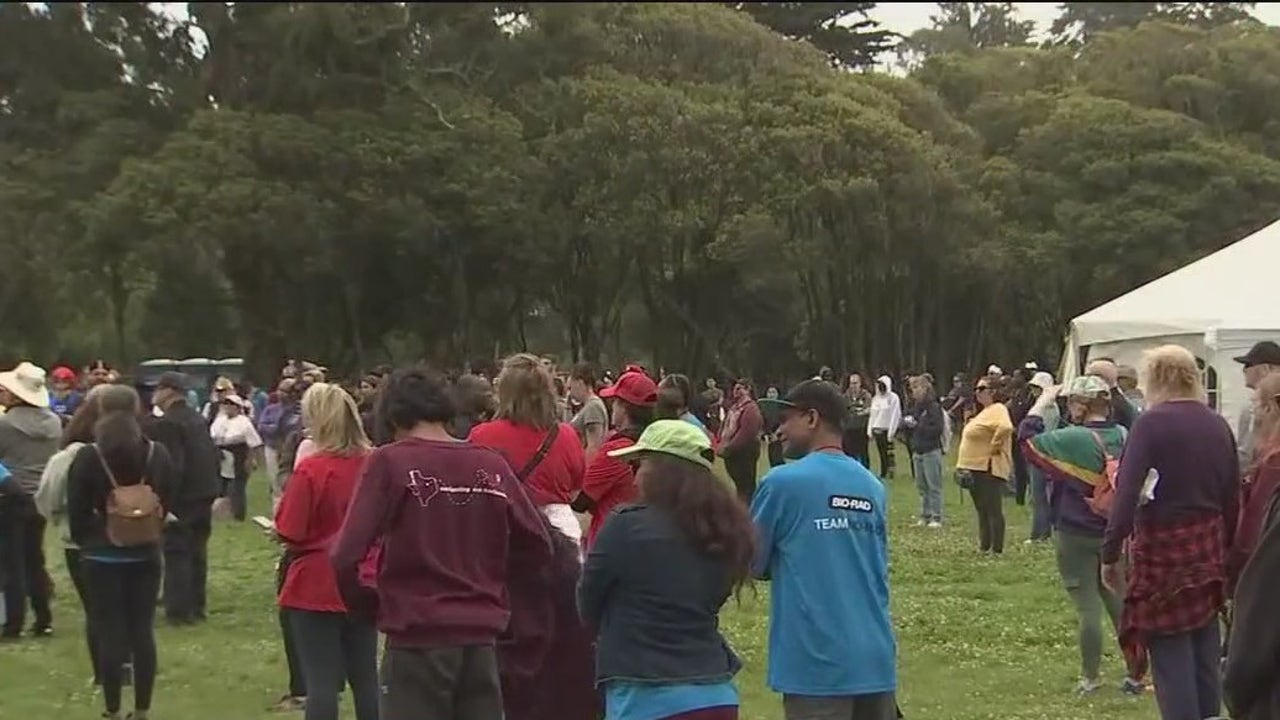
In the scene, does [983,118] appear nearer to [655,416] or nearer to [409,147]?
[409,147]

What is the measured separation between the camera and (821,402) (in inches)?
212

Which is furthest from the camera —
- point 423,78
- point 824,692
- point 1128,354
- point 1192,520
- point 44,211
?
point 423,78

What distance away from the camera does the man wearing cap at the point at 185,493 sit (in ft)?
36.3

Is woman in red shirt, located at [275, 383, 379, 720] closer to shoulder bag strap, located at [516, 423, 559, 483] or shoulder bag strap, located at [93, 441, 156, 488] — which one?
shoulder bag strap, located at [516, 423, 559, 483]

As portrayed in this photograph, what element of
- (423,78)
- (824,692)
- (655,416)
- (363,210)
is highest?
(423,78)

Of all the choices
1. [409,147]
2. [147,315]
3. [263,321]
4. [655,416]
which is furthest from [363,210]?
[655,416]

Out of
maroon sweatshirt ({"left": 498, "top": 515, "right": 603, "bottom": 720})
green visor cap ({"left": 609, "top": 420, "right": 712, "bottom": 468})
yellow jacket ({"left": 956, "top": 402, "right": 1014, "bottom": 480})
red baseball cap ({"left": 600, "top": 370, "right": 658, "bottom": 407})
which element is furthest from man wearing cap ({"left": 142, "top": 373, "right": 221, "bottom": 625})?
yellow jacket ({"left": 956, "top": 402, "right": 1014, "bottom": 480})

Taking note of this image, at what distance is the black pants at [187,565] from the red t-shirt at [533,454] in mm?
5878

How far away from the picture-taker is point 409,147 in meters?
38.3

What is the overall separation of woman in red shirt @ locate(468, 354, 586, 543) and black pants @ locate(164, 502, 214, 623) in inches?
232

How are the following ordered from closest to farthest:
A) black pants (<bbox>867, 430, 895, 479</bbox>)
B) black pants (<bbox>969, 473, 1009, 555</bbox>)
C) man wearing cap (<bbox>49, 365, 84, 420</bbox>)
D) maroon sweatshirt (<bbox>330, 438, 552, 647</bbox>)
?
maroon sweatshirt (<bbox>330, 438, 552, 647</bbox>) < black pants (<bbox>969, 473, 1009, 555</bbox>) < man wearing cap (<bbox>49, 365, 84, 420</bbox>) < black pants (<bbox>867, 430, 895, 479</bbox>)

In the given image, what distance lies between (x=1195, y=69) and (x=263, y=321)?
28746 millimetres

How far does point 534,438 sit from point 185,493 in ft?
19.1

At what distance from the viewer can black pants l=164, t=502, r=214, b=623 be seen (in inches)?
465
